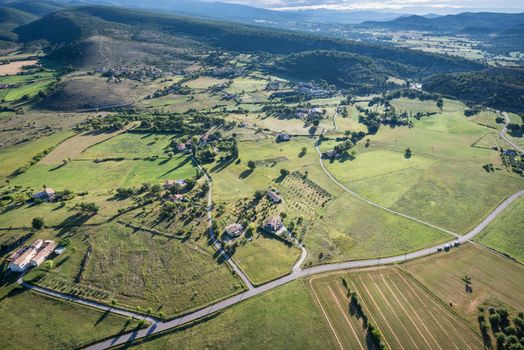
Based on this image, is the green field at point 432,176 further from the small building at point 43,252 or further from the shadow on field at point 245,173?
the small building at point 43,252

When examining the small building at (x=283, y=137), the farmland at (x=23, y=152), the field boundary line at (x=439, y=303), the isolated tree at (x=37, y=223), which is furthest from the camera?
the small building at (x=283, y=137)

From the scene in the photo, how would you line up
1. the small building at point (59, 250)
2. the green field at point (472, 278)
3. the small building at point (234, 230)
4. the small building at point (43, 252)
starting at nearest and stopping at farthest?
the green field at point (472, 278) → the small building at point (43, 252) → the small building at point (59, 250) → the small building at point (234, 230)

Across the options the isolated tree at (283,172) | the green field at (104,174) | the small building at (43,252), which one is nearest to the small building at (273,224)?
the isolated tree at (283,172)

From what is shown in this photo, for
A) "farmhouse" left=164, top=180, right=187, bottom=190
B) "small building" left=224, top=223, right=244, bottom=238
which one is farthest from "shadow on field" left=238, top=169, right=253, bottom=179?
"small building" left=224, top=223, right=244, bottom=238

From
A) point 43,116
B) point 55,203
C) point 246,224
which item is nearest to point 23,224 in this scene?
point 55,203

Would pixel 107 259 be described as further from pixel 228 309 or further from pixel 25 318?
pixel 228 309

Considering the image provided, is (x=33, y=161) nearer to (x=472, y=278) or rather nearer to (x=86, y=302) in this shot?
(x=86, y=302)
